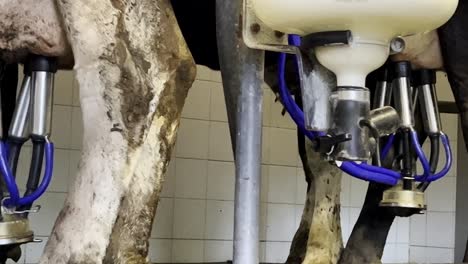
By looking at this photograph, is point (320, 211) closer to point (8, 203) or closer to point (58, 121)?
point (8, 203)

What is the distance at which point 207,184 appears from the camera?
2396mm

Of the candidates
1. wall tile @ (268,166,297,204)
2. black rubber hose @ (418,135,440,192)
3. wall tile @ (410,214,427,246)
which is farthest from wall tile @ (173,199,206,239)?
black rubber hose @ (418,135,440,192)

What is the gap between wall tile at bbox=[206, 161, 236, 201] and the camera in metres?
2.40

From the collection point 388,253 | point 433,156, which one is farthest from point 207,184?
point 433,156

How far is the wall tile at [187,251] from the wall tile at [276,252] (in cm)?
23

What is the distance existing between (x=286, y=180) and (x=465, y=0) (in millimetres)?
1262

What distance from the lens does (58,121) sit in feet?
7.06

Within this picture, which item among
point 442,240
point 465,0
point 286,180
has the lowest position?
point 442,240

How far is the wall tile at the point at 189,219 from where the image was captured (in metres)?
2.34

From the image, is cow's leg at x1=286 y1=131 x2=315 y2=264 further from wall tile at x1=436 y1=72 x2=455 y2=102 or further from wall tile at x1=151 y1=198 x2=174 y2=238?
wall tile at x1=436 y1=72 x2=455 y2=102

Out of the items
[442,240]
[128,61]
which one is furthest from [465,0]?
[442,240]

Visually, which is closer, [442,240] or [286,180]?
[286,180]

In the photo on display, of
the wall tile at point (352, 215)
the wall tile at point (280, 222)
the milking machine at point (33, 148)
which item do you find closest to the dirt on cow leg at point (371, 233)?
the milking machine at point (33, 148)

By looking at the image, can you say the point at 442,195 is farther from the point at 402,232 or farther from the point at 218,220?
the point at 218,220
